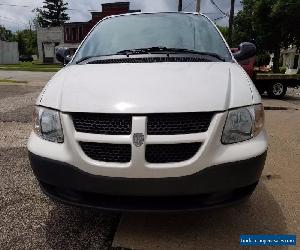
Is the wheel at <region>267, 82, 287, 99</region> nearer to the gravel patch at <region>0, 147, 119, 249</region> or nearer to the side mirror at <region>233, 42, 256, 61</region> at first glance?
the side mirror at <region>233, 42, 256, 61</region>

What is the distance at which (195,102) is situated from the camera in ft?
8.36

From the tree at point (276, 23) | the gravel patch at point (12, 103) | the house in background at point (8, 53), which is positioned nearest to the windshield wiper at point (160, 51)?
the gravel patch at point (12, 103)

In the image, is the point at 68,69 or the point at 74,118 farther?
the point at 68,69

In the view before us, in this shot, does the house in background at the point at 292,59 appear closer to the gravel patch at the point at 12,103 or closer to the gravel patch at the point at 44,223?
the gravel patch at the point at 12,103

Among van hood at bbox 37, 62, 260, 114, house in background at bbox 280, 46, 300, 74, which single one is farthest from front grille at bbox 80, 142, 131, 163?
house in background at bbox 280, 46, 300, 74

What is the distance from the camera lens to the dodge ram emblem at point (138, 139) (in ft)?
8.07

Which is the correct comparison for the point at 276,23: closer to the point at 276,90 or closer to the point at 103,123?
the point at 276,90

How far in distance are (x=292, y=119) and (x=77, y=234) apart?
6.90 metres

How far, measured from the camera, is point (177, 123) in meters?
2.51

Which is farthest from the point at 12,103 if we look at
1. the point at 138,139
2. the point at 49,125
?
the point at 138,139

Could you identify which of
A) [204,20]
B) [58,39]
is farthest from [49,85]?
[58,39]

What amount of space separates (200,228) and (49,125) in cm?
142

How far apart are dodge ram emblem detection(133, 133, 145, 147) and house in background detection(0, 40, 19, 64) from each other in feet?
182

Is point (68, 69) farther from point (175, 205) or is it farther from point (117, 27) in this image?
point (175, 205)
